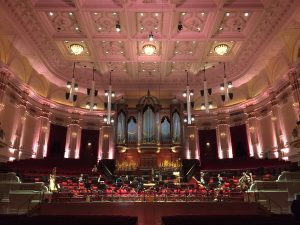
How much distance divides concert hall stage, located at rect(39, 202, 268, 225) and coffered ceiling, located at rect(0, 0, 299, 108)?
7.53 m

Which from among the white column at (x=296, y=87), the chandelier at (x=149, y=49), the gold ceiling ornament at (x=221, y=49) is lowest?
the white column at (x=296, y=87)

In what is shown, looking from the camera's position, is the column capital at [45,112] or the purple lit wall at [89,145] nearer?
the column capital at [45,112]

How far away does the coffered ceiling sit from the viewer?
10.4m

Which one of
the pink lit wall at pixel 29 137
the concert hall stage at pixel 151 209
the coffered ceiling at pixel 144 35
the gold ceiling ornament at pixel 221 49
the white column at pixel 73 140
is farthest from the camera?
the white column at pixel 73 140

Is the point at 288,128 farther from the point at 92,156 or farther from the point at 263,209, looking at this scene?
the point at 92,156

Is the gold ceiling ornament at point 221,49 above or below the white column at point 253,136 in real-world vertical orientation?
above

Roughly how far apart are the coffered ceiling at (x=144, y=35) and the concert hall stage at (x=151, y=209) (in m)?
7.53

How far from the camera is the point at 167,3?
1035 centimetres

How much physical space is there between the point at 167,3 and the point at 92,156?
1140cm

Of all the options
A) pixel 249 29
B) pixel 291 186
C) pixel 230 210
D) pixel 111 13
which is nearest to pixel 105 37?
pixel 111 13

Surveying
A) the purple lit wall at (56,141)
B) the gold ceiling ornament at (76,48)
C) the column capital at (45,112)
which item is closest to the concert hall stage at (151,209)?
the gold ceiling ornament at (76,48)

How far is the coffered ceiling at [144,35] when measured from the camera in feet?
34.0

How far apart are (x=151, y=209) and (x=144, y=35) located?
321 inches

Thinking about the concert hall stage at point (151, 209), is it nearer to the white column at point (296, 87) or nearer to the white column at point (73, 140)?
the white column at point (296, 87)
